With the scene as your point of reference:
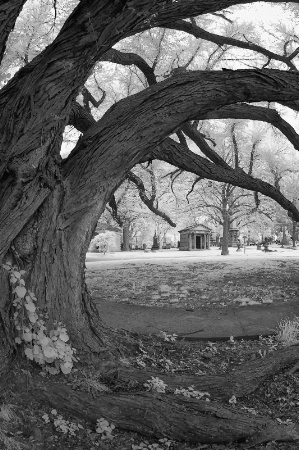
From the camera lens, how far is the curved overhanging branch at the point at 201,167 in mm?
6145

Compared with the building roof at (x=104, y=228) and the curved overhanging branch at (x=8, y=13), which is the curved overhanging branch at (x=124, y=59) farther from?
the building roof at (x=104, y=228)

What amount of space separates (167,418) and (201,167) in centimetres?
400

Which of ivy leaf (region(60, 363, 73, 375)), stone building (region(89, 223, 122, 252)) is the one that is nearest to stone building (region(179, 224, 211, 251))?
stone building (region(89, 223, 122, 252))

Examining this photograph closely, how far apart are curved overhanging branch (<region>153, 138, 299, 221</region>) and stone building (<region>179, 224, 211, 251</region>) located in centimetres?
3927

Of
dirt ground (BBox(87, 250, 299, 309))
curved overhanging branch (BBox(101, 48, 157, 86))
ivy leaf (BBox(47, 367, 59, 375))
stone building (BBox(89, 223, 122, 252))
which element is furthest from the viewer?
stone building (BBox(89, 223, 122, 252))

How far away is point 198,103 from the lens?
178 inches

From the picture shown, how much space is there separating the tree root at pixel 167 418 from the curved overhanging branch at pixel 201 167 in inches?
126

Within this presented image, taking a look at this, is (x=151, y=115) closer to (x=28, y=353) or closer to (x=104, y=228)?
(x=28, y=353)

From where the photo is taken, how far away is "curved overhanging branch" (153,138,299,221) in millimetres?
6145

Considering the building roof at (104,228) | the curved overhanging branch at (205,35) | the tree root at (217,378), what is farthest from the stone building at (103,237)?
the tree root at (217,378)

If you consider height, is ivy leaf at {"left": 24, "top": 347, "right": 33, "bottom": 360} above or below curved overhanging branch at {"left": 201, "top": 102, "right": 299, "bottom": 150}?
below

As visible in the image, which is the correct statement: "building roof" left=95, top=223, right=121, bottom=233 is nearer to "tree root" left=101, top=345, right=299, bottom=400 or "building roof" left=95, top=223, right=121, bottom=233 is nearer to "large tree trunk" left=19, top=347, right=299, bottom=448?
"tree root" left=101, top=345, right=299, bottom=400

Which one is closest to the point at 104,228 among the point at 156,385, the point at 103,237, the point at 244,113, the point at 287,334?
the point at 103,237

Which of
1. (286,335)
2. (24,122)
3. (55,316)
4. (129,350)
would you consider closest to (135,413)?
(55,316)
